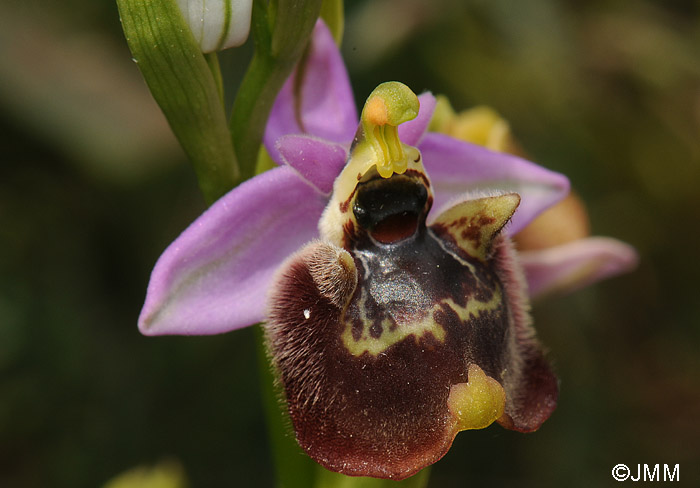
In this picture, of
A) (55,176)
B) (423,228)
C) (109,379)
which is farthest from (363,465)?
(55,176)

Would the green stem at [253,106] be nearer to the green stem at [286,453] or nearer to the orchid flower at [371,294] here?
the orchid flower at [371,294]

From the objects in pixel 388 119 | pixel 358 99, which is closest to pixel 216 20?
pixel 388 119

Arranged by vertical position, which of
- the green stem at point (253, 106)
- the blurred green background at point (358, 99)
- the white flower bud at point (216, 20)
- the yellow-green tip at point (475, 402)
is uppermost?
the white flower bud at point (216, 20)

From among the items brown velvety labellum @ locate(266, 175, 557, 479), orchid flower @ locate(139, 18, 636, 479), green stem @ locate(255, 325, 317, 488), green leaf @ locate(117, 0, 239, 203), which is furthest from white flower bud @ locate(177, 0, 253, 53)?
green stem @ locate(255, 325, 317, 488)

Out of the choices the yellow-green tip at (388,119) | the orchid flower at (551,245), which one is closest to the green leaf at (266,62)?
the yellow-green tip at (388,119)

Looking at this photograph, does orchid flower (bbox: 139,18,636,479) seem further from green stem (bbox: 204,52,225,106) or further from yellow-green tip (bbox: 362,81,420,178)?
green stem (bbox: 204,52,225,106)

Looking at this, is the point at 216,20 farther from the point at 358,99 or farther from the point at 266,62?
the point at 358,99
